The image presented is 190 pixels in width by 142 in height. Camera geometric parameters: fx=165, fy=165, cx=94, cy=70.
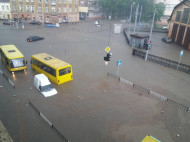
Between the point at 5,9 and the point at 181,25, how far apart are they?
60.2m

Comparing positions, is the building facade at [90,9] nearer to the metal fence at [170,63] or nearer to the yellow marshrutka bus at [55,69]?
the metal fence at [170,63]

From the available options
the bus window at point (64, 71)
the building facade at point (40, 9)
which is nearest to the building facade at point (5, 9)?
the building facade at point (40, 9)

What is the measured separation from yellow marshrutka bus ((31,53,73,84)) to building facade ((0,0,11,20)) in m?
53.8

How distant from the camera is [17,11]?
2405 inches

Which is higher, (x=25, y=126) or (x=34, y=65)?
(x=34, y=65)

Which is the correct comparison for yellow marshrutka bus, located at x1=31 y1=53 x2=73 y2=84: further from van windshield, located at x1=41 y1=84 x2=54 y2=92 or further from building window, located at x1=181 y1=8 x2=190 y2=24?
building window, located at x1=181 y1=8 x2=190 y2=24

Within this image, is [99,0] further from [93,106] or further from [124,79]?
[93,106]

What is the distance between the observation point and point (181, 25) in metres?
38.3

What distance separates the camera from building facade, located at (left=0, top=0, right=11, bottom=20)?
61.2m

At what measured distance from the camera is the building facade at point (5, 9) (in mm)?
61188

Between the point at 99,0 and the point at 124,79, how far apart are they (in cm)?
7978

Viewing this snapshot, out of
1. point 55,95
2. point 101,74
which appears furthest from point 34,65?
point 101,74

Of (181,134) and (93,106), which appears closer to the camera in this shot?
(181,134)

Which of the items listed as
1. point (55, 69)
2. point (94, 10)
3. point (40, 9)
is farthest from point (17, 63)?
point (94, 10)
